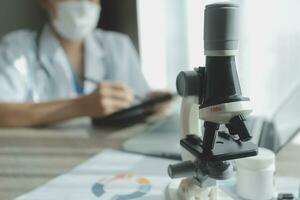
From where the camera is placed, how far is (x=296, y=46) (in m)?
1.32

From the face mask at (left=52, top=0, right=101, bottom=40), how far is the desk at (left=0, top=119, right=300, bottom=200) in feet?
1.25

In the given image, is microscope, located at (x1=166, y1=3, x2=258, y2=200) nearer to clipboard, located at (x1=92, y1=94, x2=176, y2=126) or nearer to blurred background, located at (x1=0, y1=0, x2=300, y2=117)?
clipboard, located at (x1=92, y1=94, x2=176, y2=126)

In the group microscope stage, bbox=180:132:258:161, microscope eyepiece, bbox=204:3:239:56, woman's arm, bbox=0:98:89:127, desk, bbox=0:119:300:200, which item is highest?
microscope eyepiece, bbox=204:3:239:56

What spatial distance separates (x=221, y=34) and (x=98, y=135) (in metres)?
0.57

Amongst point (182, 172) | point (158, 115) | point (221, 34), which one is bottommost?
point (158, 115)

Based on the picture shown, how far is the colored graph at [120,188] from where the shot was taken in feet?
1.78

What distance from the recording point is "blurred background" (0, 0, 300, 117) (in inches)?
52.1

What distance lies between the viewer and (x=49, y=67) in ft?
4.10

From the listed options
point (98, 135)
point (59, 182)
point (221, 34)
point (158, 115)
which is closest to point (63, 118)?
point (98, 135)

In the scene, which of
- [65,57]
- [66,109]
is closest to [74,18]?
[65,57]

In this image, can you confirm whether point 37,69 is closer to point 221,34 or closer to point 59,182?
point 59,182

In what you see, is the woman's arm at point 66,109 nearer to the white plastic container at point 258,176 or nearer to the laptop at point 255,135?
the laptop at point 255,135

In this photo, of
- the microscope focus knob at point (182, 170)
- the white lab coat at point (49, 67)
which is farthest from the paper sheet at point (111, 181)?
the white lab coat at point (49, 67)

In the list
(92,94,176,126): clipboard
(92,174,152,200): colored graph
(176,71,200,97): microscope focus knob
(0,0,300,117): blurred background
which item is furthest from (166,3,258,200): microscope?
(0,0,300,117): blurred background
